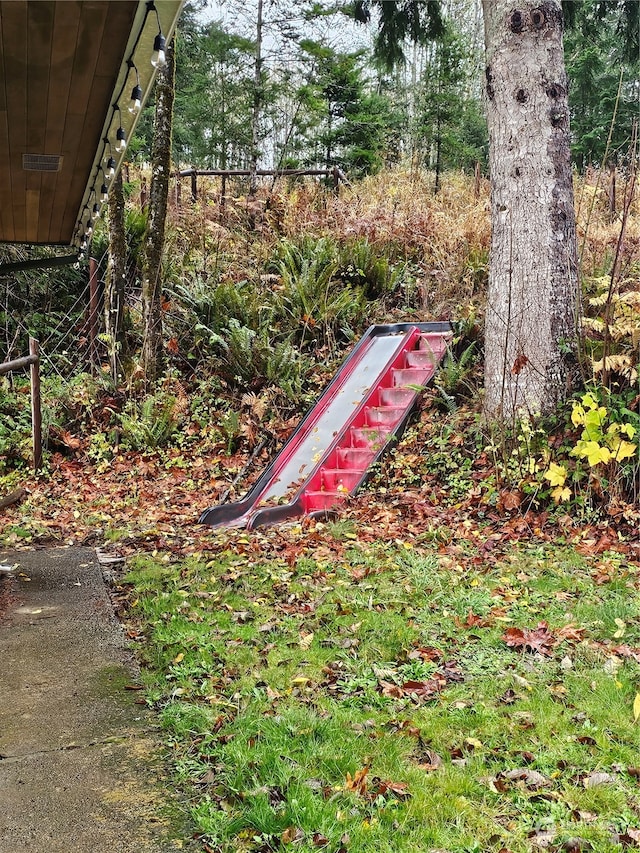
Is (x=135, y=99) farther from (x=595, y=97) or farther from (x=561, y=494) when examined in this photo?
(x=595, y=97)

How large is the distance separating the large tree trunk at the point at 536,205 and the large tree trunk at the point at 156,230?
17.1 ft

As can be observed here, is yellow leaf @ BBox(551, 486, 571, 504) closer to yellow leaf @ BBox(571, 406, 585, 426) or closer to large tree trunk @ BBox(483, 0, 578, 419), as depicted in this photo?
yellow leaf @ BBox(571, 406, 585, 426)

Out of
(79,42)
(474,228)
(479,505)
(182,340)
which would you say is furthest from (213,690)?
(474,228)

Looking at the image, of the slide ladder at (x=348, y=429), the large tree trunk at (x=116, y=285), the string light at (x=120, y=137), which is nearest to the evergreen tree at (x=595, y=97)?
the slide ladder at (x=348, y=429)

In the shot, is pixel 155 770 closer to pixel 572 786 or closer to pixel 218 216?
Answer: pixel 572 786

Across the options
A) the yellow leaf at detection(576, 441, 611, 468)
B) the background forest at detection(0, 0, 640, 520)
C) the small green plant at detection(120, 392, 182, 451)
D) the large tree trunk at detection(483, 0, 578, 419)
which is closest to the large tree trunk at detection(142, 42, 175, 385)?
the background forest at detection(0, 0, 640, 520)

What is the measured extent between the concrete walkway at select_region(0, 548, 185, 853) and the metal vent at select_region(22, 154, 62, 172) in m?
2.95

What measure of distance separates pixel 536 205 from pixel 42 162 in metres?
4.36

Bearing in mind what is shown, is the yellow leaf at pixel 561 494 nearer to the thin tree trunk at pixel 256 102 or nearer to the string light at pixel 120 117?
the string light at pixel 120 117

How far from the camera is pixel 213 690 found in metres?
3.45

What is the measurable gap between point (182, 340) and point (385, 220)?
13.6 ft

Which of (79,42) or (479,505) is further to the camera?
(479,505)

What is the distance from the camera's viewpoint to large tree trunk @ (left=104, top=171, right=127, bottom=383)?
10742 mm

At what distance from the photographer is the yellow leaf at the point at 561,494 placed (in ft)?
19.5
